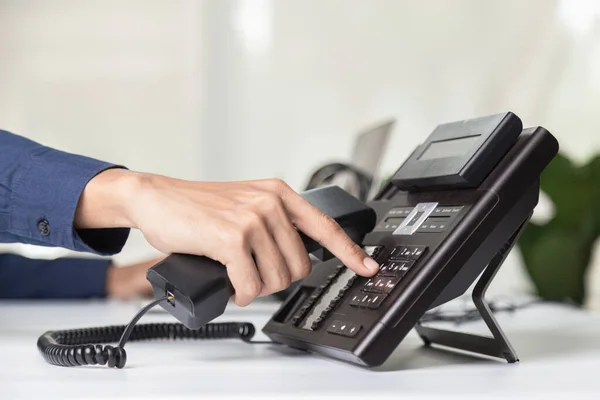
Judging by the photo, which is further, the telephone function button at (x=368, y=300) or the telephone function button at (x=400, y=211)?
the telephone function button at (x=400, y=211)

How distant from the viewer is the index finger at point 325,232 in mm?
687

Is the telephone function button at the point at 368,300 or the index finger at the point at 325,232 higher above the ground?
the index finger at the point at 325,232

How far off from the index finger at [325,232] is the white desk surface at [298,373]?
0.09 meters

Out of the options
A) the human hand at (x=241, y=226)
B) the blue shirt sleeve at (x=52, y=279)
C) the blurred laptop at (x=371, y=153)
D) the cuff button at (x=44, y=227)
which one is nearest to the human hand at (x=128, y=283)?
the blue shirt sleeve at (x=52, y=279)

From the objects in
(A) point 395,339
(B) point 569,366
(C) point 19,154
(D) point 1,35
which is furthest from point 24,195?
(D) point 1,35

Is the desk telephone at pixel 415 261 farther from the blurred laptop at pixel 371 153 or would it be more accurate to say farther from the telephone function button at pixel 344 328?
the blurred laptop at pixel 371 153

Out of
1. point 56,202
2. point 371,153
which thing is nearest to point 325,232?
point 56,202

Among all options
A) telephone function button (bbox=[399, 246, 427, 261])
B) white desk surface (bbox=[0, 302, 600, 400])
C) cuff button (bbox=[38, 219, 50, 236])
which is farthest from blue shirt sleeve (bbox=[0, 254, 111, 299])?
telephone function button (bbox=[399, 246, 427, 261])

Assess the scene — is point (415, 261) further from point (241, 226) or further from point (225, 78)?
point (225, 78)

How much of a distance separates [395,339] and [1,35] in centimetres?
236

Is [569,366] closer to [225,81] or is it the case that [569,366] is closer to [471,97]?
[471,97]

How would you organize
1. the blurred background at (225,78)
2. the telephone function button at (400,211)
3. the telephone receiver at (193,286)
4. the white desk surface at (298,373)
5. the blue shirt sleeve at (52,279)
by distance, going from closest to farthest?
1. the white desk surface at (298,373)
2. the telephone receiver at (193,286)
3. the telephone function button at (400,211)
4. the blue shirt sleeve at (52,279)
5. the blurred background at (225,78)

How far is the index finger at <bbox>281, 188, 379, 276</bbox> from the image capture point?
27.0 inches

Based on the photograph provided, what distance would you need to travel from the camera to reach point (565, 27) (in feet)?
7.34
